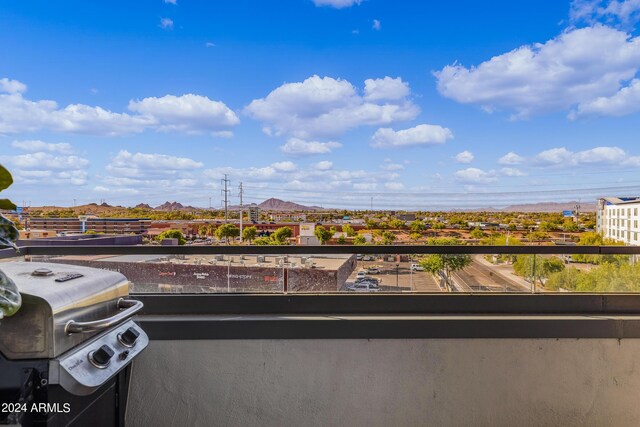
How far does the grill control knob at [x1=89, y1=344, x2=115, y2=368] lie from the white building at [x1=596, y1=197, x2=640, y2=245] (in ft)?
10.3

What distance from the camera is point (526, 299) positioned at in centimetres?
245

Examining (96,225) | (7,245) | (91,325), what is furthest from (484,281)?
(96,225)

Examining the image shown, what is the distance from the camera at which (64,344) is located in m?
1.11

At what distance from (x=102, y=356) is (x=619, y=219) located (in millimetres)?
3838

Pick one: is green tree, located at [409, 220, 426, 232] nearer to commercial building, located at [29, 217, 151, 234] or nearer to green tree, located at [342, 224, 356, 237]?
green tree, located at [342, 224, 356, 237]

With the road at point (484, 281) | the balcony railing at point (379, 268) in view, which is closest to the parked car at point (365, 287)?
the balcony railing at point (379, 268)

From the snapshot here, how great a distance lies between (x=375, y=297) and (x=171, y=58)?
624 cm

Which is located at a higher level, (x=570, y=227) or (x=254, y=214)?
(x=254, y=214)

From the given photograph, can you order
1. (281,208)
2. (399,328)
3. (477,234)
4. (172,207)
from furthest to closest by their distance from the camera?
(281,208) < (172,207) < (477,234) < (399,328)

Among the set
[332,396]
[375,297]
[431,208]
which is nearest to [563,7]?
[431,208]

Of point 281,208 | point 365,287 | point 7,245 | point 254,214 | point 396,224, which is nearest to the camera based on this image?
point 7,245

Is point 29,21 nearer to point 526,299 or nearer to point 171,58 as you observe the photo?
point 171,58

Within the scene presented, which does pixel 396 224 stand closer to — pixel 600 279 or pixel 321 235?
pixel 321 235

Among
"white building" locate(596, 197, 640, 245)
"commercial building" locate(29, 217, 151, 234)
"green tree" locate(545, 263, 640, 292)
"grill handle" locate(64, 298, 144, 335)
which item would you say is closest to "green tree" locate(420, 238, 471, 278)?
"green tree" locate(545, 263, 640, 292)
